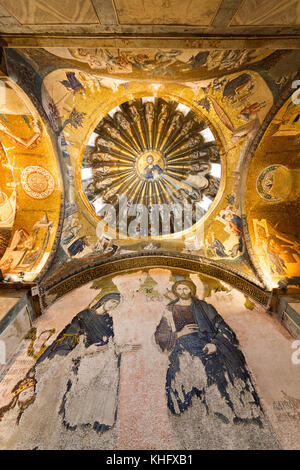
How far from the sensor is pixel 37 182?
685cm

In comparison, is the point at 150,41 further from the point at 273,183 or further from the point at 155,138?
the point at 155,138

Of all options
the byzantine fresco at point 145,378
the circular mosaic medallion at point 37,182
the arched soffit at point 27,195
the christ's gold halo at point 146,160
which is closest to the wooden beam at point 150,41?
the arched soffit at point 27,195

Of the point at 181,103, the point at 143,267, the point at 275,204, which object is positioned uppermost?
the point at 181,103

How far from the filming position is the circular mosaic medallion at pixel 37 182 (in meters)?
6.66

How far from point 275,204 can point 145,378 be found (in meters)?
6.84

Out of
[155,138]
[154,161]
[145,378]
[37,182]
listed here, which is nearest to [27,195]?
[37,182]

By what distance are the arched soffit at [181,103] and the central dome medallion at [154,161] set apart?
603mm

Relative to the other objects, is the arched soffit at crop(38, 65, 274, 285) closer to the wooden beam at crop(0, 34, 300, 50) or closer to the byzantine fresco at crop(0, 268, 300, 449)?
the byzantine fresco at crop(0, 268, 300, 449)

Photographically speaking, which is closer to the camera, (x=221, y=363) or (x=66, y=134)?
(x=221, y=363)

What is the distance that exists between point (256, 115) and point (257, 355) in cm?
668

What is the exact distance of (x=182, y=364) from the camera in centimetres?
444

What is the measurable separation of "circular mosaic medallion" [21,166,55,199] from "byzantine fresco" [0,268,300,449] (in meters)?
3.68

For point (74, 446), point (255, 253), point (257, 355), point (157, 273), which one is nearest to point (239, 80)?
point (255, 253)
